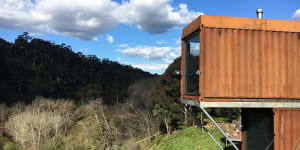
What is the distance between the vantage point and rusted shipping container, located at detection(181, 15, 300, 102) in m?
5.85

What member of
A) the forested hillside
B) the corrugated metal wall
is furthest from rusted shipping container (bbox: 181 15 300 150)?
the forested hillside

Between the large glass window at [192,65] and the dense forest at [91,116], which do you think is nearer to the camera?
the large glass window at [192,65]

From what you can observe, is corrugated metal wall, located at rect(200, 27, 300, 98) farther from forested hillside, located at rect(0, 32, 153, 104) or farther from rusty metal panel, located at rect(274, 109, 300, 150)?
forested hillside, located at rect(0, 32, 153, 104)

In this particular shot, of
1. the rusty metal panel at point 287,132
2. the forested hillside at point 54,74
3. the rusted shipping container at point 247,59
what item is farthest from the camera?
the forested hillside at point 54,74

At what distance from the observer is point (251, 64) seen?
601 cm

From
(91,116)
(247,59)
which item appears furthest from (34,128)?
(247,59)

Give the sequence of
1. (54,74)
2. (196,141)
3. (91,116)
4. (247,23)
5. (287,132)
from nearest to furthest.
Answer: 1. (287,132)
2. (247,23)
3. (196,141)
4. (91,116)
5. (54,74)

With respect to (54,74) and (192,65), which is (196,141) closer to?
Answer: (192,65)

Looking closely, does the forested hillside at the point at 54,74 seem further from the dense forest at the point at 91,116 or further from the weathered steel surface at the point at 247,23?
the weathered steel surface at the point at 247,23

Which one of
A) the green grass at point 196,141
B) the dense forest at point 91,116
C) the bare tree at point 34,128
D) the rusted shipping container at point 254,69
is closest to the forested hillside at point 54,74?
the dense forest at point 91,116

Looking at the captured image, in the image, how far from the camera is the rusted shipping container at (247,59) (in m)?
5.85

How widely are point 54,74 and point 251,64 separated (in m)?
62.0

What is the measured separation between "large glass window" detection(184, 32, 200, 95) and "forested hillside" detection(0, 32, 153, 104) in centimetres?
3993

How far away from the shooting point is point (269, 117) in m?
6.34
